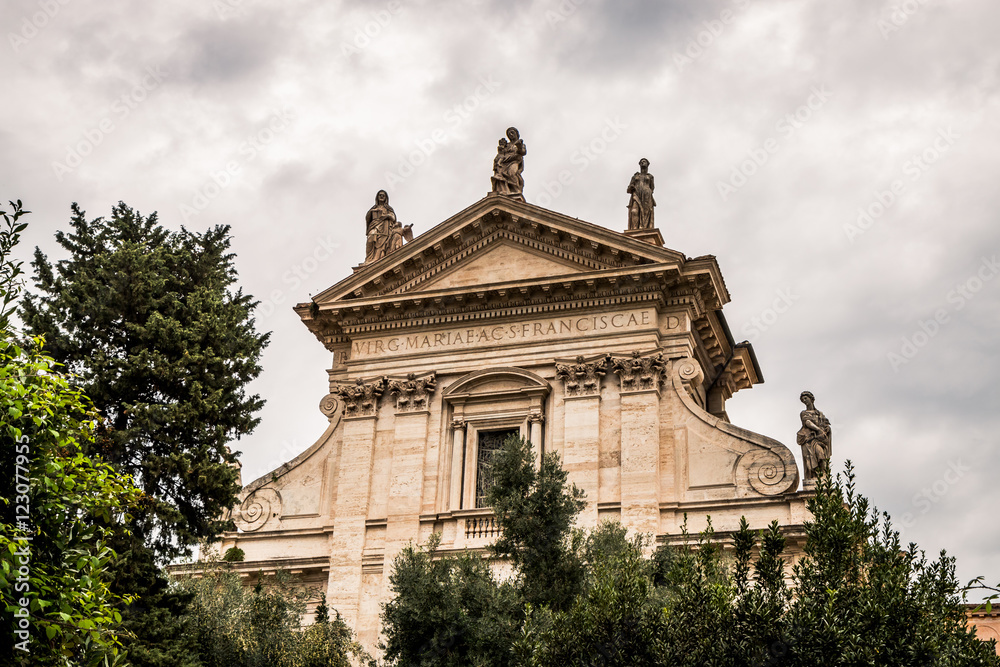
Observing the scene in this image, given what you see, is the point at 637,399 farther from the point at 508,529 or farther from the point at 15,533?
the point at 15,533

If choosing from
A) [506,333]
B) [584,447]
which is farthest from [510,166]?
[584,447]

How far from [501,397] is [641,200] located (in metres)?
5.96

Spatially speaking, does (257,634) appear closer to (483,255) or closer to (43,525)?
(43,525)

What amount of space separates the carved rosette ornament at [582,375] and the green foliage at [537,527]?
7912mm

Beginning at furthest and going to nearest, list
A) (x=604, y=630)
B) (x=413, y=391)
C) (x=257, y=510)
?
(x=413, y=391) < (x=257, y=510) < (x=604, y=630)

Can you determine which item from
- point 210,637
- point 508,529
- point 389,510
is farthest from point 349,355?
point 508,529

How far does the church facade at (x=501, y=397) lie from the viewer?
25875 millimetres

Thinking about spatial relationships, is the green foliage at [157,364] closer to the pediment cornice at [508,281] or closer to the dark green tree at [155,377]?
the dark green tree at [155,377]

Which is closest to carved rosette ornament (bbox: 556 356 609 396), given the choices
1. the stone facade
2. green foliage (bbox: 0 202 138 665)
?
A: the stone facade

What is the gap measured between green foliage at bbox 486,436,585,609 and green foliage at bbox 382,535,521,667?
0.50 metres

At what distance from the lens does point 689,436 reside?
26.2 m

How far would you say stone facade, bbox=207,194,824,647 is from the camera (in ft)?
84.9

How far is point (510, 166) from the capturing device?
1198 inches

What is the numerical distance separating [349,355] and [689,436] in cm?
867
